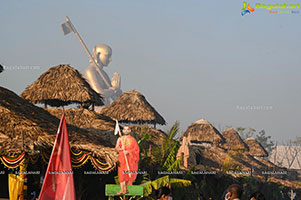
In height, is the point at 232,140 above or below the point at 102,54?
below

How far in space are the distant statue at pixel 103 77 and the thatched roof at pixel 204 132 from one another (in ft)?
136

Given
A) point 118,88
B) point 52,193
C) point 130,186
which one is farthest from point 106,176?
point 118,88

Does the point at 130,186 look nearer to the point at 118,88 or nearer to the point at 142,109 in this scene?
the point at 142,109

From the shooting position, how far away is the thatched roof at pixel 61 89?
72.9ft

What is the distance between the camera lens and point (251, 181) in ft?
86.2

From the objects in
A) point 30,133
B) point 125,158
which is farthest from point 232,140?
point 30,133

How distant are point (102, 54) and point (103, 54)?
22cm

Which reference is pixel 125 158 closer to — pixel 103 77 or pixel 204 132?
pixel 204 132

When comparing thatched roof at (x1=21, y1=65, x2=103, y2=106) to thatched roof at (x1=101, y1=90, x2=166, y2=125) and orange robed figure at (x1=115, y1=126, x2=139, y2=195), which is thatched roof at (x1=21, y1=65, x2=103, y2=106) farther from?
orange robed figure at (x1=115, y1=126, x2=139, y2=195)

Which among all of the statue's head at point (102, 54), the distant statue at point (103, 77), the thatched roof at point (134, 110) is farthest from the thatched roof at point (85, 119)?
the statue's head at point (102, 54)

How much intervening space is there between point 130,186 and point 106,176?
3.47 meters

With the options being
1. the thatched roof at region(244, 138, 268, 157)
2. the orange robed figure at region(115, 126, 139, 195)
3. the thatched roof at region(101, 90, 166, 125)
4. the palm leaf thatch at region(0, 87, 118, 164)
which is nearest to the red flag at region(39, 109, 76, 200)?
the palm leaf thatch at region(0, 87, 118, 164)

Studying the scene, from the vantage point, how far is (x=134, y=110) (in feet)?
90.0

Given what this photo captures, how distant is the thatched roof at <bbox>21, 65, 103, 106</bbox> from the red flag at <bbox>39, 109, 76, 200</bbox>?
10746mm
